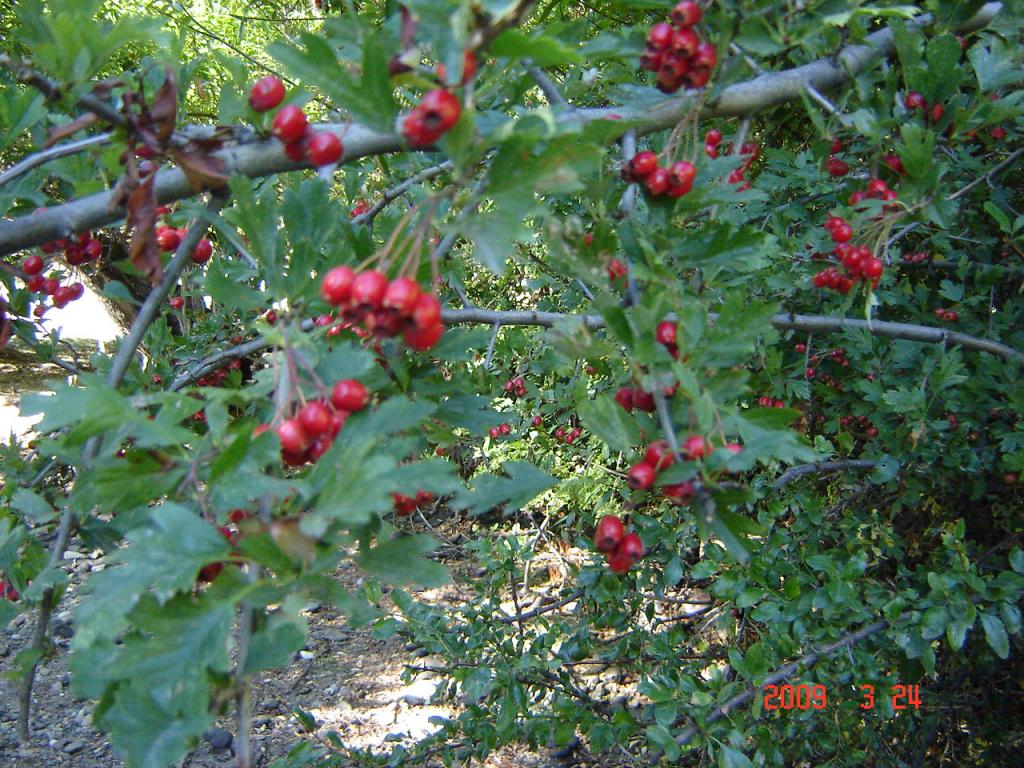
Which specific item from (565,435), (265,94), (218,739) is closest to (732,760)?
(265,94)

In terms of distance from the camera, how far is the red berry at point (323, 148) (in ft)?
3.34

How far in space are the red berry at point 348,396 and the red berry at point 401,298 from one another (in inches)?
4.9

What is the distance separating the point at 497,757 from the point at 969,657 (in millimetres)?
1791

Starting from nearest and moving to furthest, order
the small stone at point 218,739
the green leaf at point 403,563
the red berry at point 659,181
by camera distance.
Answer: the green leaf at point 403,563, the red berry at point 659,181, the small stone at point 218,739

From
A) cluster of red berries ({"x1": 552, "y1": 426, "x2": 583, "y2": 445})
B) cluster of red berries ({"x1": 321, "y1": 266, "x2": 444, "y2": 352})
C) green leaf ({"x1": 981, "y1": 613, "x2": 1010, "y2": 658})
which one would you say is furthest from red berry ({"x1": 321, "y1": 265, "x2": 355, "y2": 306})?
cluster of red berries ({"x1": 552, "y1": 426, "x2": 583, "y2": 445})

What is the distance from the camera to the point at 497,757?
320 centimetres

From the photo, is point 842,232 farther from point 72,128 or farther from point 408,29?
→ point 72,128

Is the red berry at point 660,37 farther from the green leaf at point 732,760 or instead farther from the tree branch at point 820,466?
the tree branch at point 820,466

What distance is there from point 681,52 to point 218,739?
11.3ft

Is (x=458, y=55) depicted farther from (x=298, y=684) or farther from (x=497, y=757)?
(x=298, y=684)

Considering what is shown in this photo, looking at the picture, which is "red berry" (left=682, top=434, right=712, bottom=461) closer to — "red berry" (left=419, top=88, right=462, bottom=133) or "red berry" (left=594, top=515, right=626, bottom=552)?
"red berry" (left=594, top=515, right=626, bottom=552)

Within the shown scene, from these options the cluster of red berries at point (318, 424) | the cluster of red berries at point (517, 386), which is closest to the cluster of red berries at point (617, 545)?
the cluster of red berries at point (318, 424)

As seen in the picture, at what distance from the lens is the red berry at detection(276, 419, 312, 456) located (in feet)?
2.75
